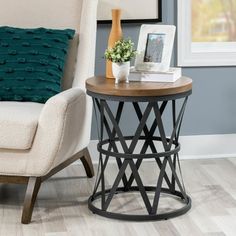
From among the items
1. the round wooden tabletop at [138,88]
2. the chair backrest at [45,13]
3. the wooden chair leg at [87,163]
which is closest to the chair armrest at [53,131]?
the round wooden tabletop at [138,88]

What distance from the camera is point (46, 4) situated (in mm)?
3695

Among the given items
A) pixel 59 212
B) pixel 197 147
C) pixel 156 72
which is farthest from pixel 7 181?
pixel 197 147

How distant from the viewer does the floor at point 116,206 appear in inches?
115

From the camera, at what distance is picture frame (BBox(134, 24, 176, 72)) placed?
323cm

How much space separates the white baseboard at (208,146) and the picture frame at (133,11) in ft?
2.44

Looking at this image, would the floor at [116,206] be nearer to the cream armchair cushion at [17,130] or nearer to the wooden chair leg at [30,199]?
the wooden chair leg at [30,199]

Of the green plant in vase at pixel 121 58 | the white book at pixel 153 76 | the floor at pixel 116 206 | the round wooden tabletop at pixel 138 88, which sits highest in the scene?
the green plant in vase at pixel 121 58

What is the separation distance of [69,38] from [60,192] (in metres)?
0.80

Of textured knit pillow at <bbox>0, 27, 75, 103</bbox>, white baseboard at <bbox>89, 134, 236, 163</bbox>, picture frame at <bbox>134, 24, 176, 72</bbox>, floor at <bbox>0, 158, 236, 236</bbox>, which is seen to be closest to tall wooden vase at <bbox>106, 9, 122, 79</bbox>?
picture frame at <bbox>134, 24, 176, 72</bbox>

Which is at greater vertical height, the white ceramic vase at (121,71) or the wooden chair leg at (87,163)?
the white ceramic vase at (121,71)

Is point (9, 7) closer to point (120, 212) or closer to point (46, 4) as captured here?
point (46, 4)

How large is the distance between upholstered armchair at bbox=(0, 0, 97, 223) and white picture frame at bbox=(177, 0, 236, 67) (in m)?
0.59

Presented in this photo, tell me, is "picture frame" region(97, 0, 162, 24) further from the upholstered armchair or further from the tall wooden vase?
the tall wooden vase

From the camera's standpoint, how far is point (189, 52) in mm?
4000
